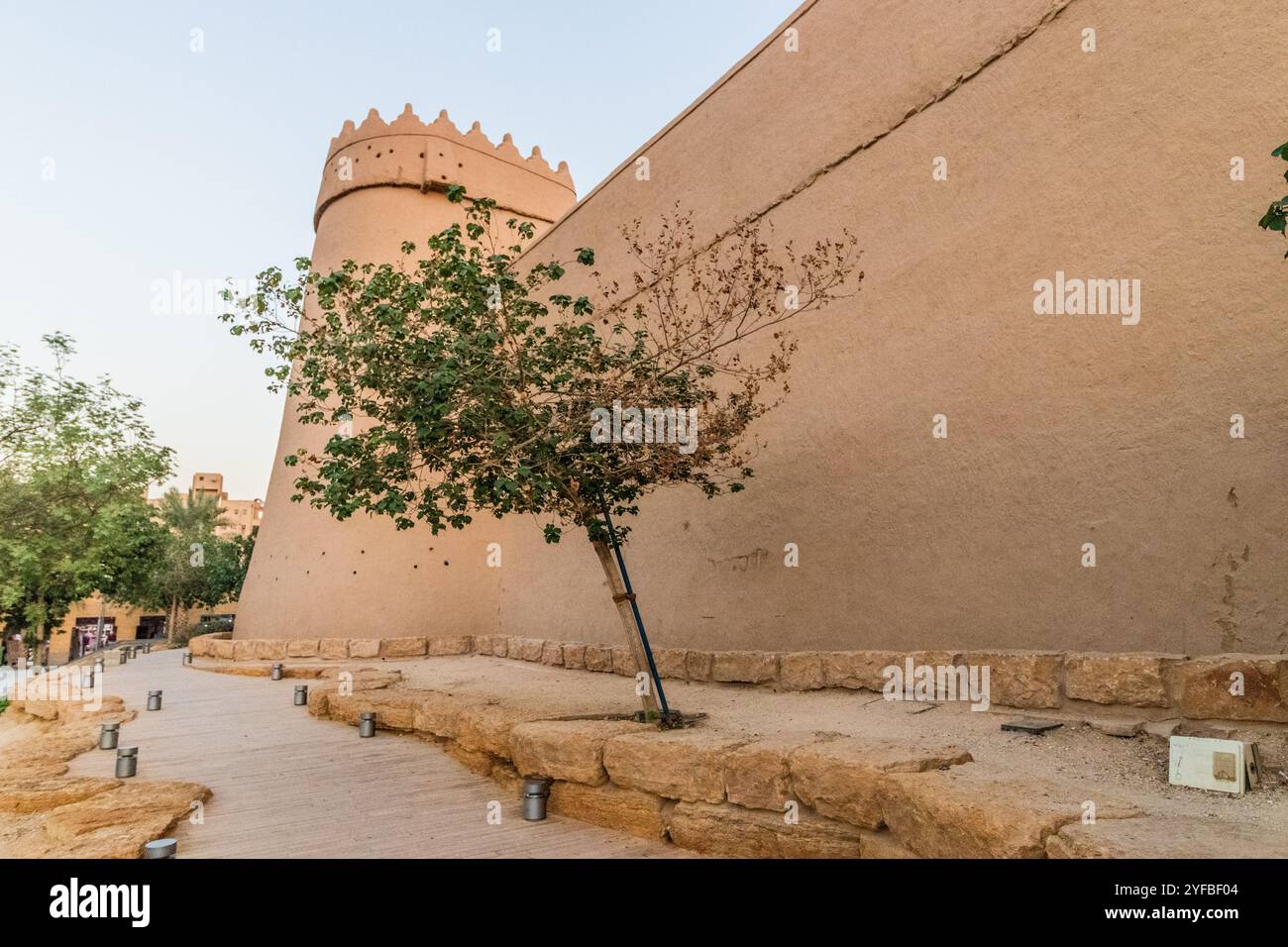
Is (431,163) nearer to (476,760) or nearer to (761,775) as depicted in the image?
(476,760)

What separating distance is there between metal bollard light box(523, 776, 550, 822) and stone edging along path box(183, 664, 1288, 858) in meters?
0.10

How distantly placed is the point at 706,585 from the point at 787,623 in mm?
1348

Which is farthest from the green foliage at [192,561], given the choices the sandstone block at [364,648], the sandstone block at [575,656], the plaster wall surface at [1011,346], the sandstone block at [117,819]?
the plaster wall surface at [1011,346]

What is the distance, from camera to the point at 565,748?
14.8 feet

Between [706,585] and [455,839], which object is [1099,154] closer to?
[706,585]

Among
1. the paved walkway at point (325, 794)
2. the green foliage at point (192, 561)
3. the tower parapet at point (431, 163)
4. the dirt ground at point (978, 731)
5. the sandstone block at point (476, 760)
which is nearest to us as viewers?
the dirt ground at point (978, 731)

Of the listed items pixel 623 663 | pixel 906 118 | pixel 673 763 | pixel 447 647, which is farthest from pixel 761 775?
pixel 447 647

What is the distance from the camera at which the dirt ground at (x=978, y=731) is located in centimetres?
Result: 298

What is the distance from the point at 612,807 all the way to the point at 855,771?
1.59 m

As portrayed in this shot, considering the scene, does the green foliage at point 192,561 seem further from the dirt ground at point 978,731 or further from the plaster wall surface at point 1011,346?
→ the plaster wall surface at point 1011,346

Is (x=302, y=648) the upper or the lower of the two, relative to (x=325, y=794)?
lower

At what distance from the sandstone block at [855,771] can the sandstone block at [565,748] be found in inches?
51.4

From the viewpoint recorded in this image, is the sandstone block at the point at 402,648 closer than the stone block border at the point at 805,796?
No

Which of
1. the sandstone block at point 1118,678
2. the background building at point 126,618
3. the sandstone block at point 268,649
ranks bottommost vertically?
the background building at point 126,618
